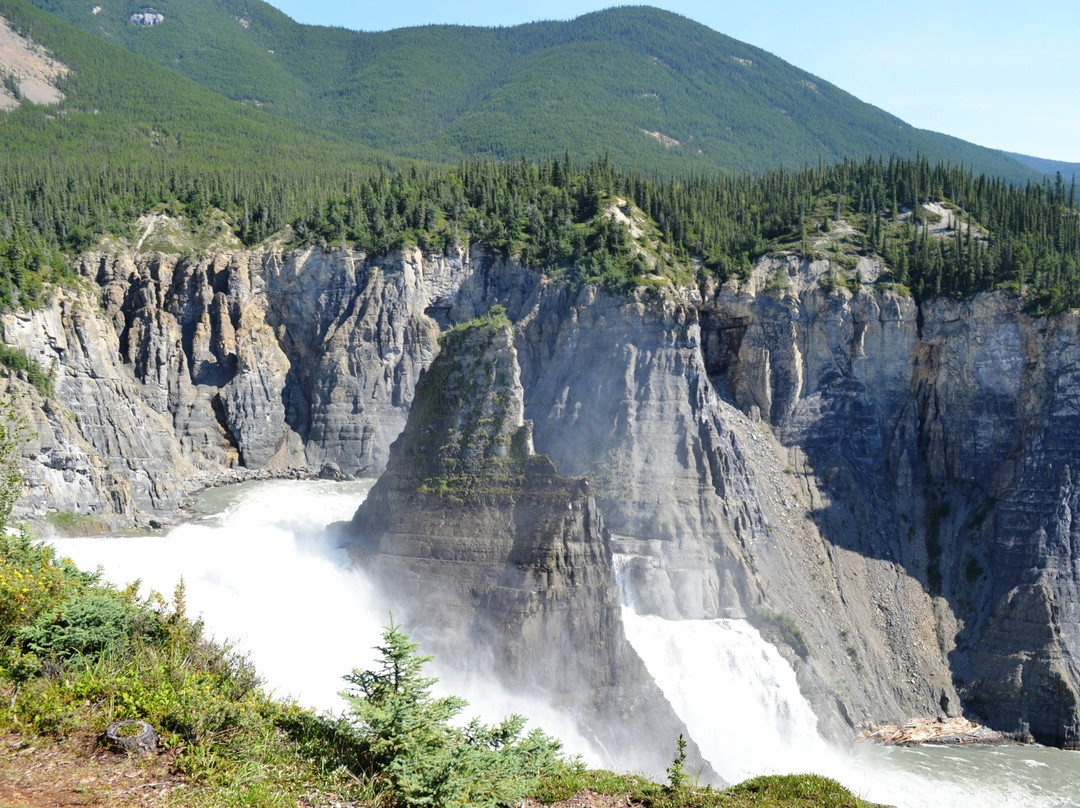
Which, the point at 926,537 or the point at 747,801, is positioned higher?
the point at 747,801

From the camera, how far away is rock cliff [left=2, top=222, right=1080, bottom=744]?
5888 centimetres

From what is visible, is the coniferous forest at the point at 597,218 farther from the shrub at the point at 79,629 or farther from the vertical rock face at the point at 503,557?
the shrub at the point at 79,629

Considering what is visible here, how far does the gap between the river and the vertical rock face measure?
1.47 meters

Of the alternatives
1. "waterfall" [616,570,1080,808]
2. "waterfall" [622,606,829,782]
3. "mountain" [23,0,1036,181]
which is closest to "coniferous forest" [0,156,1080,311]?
"waterfall" [622,606,829,782]

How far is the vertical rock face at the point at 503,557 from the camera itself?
4425cm

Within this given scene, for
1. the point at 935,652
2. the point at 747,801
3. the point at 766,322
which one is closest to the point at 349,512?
the point at 766,322

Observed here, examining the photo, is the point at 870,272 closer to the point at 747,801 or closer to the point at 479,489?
the point at 479,489

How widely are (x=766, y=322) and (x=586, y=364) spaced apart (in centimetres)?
1510

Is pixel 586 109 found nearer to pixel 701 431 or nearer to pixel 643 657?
pixel 701 431

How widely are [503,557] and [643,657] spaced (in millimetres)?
11748

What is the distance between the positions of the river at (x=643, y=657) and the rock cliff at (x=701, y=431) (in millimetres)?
2386

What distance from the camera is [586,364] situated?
217 feet

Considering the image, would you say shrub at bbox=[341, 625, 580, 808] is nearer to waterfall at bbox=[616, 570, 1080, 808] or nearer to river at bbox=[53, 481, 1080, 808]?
river at bbox=[53, 481, 1080, 808]

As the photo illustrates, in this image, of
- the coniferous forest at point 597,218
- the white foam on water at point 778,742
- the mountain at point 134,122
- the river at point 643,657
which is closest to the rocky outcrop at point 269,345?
the coniferous forest at point 597,218
